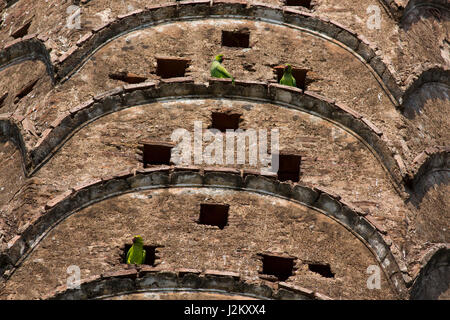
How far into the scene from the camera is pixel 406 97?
99.1ft

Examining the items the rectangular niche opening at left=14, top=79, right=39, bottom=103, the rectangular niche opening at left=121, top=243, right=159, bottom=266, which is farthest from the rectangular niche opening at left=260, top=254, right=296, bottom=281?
the rectangular niche opening at left=14, top=79, right=39, bottom=103

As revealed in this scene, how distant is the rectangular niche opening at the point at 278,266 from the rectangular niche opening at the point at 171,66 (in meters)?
6.55

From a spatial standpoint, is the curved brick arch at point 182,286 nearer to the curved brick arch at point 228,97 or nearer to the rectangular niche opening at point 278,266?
the rectangular niche opening at point 278,266

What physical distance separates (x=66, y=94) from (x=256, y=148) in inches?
194

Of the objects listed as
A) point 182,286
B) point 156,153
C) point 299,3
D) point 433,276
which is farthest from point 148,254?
point 299,3

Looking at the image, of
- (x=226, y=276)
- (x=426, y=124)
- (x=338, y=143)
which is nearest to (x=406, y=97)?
(x=426, y=124)

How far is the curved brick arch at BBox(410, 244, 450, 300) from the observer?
2566cm

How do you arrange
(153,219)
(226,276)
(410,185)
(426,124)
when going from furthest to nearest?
(426,124) < (410,185) < (153,219) < (226,276)

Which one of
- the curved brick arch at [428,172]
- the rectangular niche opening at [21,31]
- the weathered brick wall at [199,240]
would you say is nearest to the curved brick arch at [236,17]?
the rectangular niche opening at [21,31]

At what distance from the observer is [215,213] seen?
86.8 feet

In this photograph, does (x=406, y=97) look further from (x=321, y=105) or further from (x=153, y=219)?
(x=153, y=219)

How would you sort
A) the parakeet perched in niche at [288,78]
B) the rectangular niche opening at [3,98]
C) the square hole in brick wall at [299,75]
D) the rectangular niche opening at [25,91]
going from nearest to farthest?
1. the parakeet perched in niche at [288,78]
2. the square hole in brick wall at [299,75]
3. the rectangular niche opening at [25,91]
4. the rectangular niche opening at [3,98]

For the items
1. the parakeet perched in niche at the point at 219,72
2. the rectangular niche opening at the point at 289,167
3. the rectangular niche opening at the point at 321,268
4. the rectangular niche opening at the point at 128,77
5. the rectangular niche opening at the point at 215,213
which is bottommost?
the rectangular niche opening at the point at 321,268

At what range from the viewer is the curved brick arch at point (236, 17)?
30500mm
